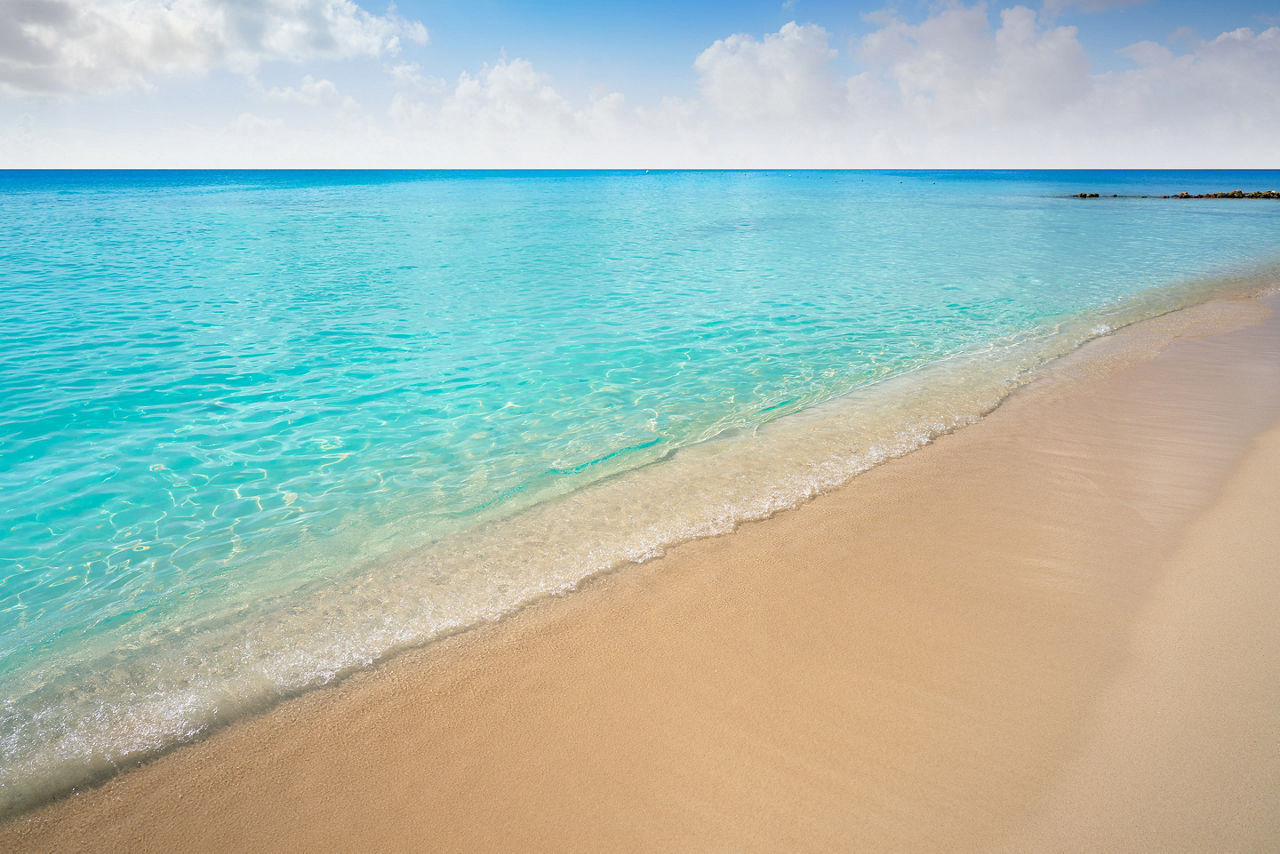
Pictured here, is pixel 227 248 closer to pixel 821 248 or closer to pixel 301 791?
pixel 821 248

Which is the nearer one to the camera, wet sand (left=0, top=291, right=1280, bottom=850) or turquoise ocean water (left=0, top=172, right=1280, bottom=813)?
wet sand (left=0, top=291, right=1280, bottom=850)

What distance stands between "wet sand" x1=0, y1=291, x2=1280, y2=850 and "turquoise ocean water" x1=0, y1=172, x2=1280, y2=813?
2.02 feet

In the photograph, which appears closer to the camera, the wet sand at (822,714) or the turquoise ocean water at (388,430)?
the wet sand at (822,714)

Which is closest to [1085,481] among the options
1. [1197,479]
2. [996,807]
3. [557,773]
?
[1197,479]

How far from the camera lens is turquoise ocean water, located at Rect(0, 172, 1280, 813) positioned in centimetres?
515

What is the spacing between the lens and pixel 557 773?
3.77 m

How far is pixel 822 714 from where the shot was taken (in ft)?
13.5

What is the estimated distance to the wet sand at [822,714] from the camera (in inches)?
135

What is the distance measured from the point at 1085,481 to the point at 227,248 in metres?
34.3

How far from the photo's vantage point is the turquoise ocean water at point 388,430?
5152 mm

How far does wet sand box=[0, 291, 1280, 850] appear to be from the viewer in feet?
11.3

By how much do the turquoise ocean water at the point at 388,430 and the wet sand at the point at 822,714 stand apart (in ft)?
2.02

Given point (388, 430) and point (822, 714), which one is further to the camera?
point (388, 430)

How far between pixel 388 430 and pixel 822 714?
7298 millimetres
